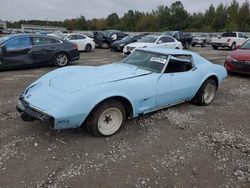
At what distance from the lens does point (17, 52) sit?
29.1 ft

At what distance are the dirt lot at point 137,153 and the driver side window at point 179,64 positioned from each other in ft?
2.87

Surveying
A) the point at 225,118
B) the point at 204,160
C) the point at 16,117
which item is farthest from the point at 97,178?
the point at 225,118

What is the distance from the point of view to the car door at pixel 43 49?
9.31 m

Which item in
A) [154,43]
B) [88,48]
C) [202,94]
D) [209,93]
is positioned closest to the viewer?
[202,94]

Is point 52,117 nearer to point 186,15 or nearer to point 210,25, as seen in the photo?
point 210,25

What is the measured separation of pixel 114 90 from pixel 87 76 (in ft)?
1.97

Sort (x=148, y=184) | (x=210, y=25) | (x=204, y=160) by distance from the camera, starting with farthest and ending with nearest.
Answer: (x=210, y=25) → (x=204, y=160) → (x=148, y=184)

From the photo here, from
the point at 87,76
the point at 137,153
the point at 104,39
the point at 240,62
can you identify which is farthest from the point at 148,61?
the point at 104,39

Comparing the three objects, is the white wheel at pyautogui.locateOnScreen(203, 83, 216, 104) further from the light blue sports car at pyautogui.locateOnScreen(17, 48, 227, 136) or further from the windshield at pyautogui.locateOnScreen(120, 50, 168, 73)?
the windshield at pyautogui.locateOnScreen(120, 50, 168, 73)

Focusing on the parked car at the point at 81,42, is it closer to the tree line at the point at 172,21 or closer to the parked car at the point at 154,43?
the parked car at the point at 154,43

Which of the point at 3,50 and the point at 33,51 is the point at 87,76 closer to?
the point at 3,50

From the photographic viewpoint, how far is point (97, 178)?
2.86m

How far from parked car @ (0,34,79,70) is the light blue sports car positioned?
521 cm

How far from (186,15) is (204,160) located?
85.5 metres
